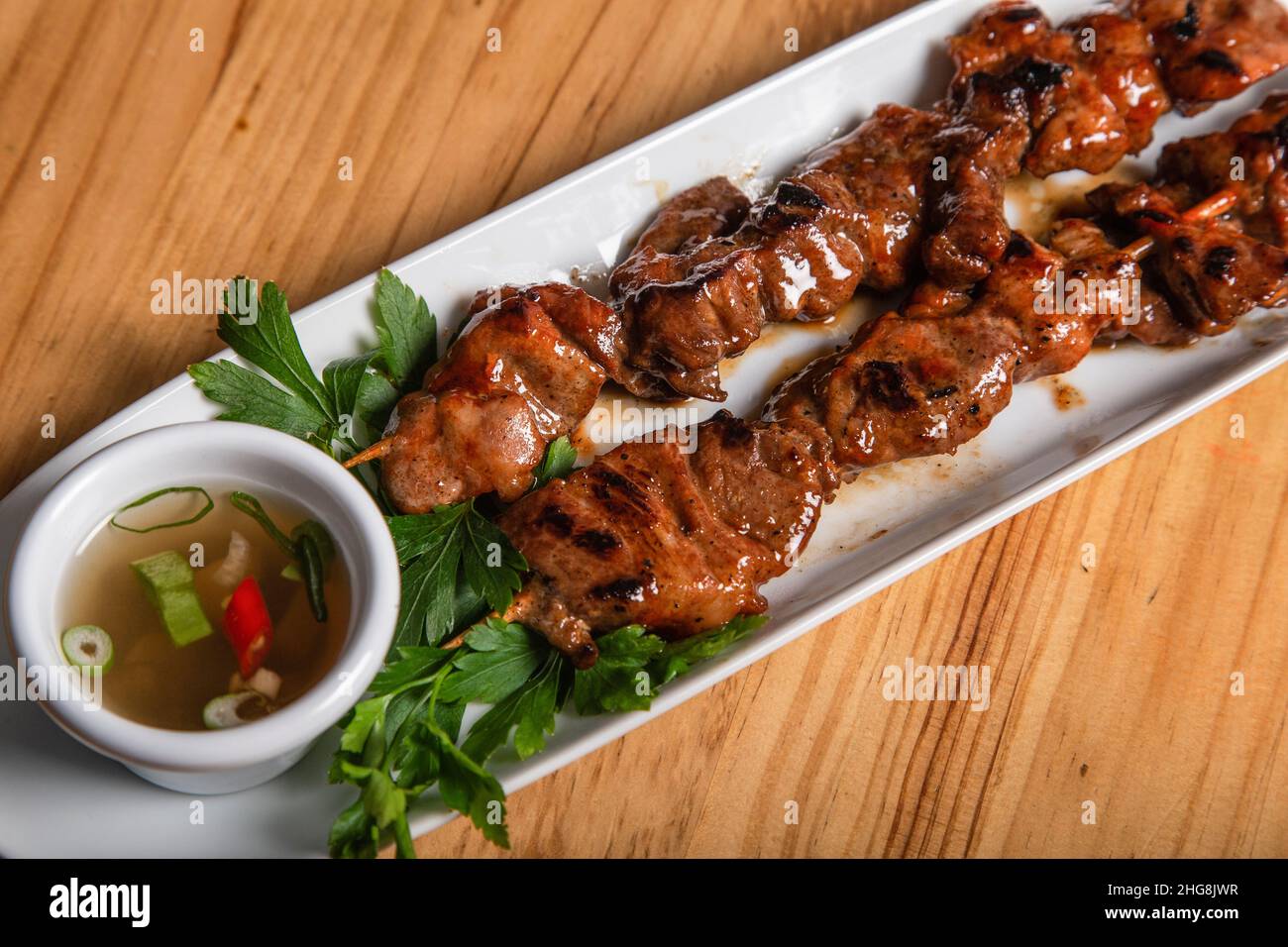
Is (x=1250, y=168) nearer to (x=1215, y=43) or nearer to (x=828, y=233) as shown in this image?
(x=1215, y=43)

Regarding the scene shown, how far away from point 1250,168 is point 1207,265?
52cm

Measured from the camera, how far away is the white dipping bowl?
2.48 m

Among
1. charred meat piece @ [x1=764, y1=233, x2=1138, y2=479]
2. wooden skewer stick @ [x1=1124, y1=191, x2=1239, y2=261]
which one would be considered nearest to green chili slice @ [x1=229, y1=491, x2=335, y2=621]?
charred meat piece @ [x1=764, y1=233, x2=1138, y2=479]

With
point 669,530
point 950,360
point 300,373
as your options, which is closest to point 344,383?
point 300,373

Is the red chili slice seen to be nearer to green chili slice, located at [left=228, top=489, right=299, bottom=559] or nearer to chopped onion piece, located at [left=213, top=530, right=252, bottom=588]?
chopped onion piece, located at [left=213, top=530, right=252, bottom=588]

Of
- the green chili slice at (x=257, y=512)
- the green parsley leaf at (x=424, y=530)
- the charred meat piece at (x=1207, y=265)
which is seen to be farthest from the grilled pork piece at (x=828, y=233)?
the green chili slice at (x=257, y=512)

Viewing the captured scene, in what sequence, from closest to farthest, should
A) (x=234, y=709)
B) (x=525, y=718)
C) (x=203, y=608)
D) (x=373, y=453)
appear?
(x=234, y=709)
(x=203, y=608)
(x=525, y=718)
(x=373, y=453)

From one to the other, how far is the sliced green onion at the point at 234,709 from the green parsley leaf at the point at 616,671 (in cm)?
80

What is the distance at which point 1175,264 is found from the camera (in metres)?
3.62

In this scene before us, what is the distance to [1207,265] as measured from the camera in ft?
11.7

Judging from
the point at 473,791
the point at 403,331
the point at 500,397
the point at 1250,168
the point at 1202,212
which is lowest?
the point at 473,791

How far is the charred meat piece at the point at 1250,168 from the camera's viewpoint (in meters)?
3.78

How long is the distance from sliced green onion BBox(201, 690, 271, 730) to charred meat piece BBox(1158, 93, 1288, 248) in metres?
3.43

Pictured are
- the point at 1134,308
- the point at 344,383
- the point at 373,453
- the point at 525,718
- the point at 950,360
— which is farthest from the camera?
the point at 1134,308
